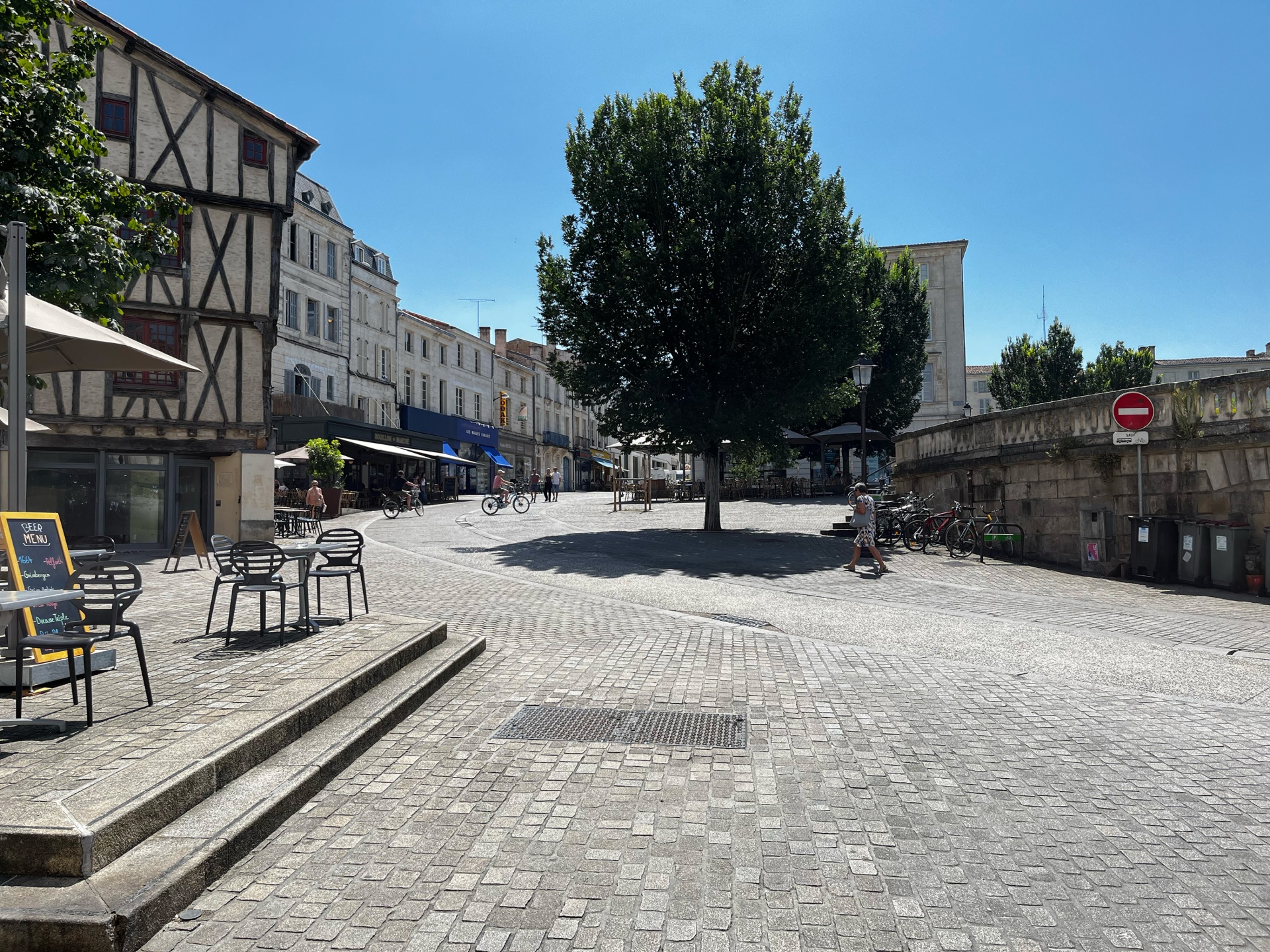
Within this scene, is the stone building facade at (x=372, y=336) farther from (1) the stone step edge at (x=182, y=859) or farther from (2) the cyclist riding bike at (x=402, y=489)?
(1) the stone step edge at (x=182, y=859)

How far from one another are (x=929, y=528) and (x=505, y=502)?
18.6 metres

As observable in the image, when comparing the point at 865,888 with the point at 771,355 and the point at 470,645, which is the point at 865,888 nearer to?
the point at 470,645

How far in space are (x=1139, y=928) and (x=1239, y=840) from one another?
1101mm

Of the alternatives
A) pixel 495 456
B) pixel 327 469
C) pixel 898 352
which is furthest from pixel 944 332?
pixel 327 469

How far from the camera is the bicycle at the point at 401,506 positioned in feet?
98.2

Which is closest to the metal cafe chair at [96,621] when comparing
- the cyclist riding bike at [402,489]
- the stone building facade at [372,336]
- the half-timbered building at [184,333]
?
the half-timbered building at [184,333]

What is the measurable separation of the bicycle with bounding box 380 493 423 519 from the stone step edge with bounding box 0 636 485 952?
2557cm

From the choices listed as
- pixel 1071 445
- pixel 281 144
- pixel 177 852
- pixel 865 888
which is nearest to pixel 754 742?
pixel 865 888

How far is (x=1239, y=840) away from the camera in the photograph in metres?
3.59

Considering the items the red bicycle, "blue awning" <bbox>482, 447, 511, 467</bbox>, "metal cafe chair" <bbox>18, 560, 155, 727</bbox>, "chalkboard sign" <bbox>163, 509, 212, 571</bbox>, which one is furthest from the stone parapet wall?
"blue awning" <bbox>482, 447, 511, 467</bbox>

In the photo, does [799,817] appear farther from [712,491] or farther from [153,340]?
[153,340]

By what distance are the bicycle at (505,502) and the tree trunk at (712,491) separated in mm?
10126

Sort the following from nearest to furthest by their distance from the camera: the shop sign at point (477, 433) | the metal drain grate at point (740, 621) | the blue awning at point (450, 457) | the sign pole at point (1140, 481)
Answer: the metal drain grate at point (740, 621) → the sign pole at point (1140, 481) → the blue awning at point (450, 457) → the shop sign at point (477, 433)

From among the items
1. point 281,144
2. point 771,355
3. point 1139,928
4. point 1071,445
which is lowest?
point 1139,928
